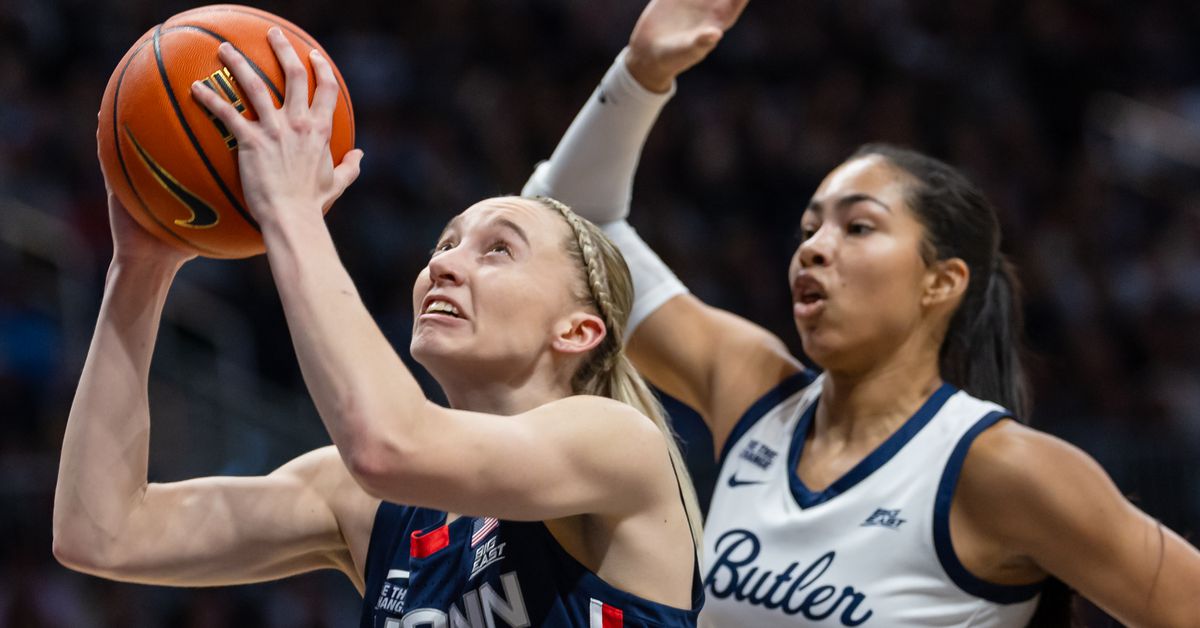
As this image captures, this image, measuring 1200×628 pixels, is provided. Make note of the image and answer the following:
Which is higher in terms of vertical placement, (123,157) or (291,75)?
(291,75)

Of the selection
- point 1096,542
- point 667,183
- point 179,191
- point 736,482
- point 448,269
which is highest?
point 179,191

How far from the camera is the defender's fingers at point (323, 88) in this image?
198 centimetres

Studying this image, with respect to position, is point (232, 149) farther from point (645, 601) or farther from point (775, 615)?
point (775, 615)

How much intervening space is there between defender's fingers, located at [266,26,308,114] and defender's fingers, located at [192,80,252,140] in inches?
2.7

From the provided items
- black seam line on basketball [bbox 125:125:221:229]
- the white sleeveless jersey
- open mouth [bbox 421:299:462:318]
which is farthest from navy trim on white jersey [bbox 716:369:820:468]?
black seam line on basketball [bbox 125:125:221:229]

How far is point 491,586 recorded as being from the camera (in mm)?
2053

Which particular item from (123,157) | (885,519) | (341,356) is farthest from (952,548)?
(123,157)

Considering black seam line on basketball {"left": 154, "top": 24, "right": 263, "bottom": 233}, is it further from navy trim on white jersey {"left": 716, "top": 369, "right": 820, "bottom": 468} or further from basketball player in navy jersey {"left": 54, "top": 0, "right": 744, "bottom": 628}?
navy trim on white jersey {"left": 716, "top": 369, "right": 820, "bottom": 468}

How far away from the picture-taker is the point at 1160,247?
7.52 meters

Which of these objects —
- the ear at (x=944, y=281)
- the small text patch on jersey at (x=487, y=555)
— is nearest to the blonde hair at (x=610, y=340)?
the small text patch on jersey at (x=487, y=555)

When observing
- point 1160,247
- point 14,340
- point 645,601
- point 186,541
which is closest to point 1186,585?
point 645,601

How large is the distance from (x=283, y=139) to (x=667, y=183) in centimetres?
587

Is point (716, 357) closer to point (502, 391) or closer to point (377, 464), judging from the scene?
point (502, 391)

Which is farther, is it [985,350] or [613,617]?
[985,350]
